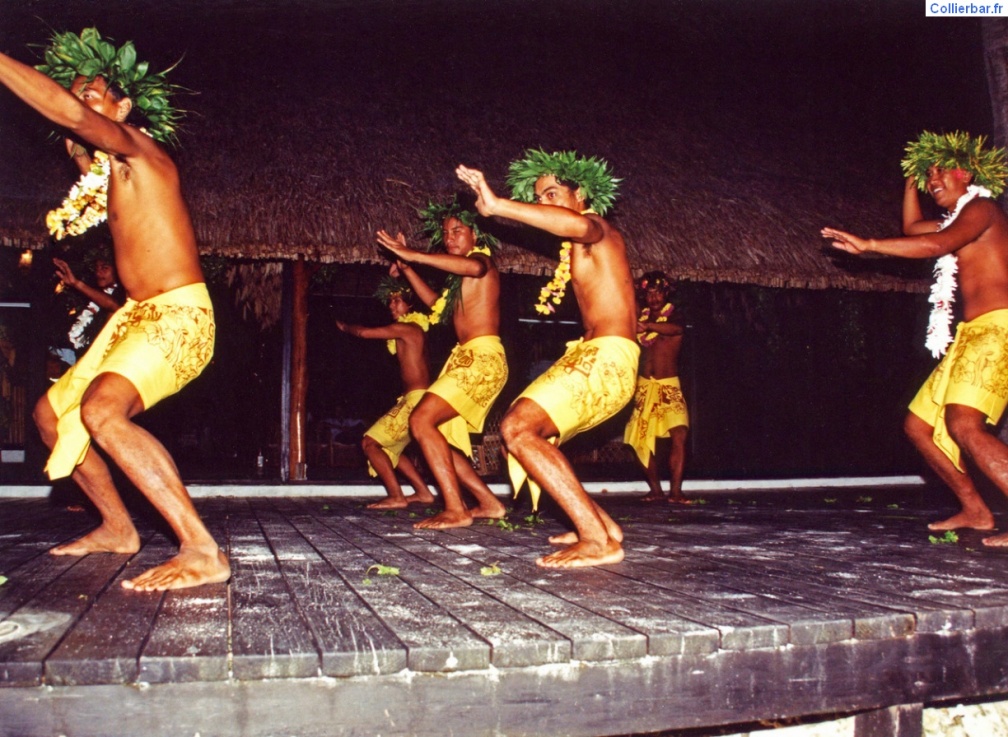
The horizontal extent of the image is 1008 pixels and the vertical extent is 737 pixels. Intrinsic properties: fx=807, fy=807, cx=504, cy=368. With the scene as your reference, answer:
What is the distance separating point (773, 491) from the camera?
7.03m

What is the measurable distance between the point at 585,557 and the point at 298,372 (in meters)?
4.03

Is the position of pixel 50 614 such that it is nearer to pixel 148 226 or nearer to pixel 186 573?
pixel 186 573

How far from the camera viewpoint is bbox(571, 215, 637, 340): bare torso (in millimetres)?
2922

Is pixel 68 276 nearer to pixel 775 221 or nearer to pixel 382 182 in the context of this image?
pixel 382 182

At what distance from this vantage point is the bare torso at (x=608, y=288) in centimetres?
292

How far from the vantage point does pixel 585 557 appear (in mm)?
2633

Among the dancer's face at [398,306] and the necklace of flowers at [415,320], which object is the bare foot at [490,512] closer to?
the necklace of flowers at [415,320]

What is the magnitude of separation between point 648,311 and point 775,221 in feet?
5.07

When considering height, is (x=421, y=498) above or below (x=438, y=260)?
below

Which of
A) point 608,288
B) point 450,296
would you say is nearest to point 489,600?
point 608,288

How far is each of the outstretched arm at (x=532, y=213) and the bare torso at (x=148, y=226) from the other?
3.01 ft

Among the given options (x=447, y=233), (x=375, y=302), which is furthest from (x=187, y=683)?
(x=375, y=302)

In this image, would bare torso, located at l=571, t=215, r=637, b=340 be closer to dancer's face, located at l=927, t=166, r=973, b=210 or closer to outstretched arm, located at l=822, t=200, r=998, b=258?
outstretched arm, located at l=822, t=200, r=998, b=258

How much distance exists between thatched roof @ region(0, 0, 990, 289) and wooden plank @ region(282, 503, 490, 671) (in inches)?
129
